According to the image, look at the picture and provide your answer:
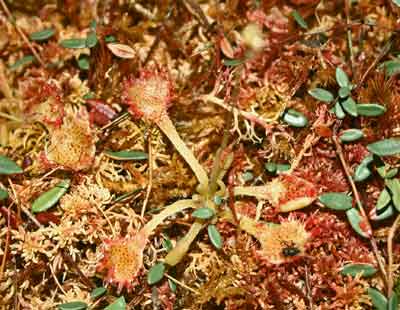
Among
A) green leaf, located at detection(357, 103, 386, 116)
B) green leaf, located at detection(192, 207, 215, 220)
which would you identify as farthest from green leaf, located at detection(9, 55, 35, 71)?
green leaf, located at detection(357, 103, 386, 116)

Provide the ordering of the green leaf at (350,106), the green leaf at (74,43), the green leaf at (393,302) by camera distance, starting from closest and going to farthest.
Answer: the green leaf at (393,302) → the green leaf at (350,106) → the green leaf at (74,43)

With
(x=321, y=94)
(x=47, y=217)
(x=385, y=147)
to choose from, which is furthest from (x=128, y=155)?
(x=385, y=147)

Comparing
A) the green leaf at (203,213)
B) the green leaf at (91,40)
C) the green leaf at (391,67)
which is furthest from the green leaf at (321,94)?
the green leaf at (91,40)

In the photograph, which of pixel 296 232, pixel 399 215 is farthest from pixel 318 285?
pixel 399 215

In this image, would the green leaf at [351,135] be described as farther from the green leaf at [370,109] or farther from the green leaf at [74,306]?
the green leaf at [74,306]

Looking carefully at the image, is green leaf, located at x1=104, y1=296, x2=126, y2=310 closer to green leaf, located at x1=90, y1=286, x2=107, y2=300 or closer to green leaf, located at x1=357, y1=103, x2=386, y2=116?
green leaf, located at x1=90, y1=286, x2=107, y2=300

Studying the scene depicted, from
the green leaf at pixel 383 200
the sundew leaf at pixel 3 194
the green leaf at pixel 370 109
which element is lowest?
the green leaf at pixel 383 200
